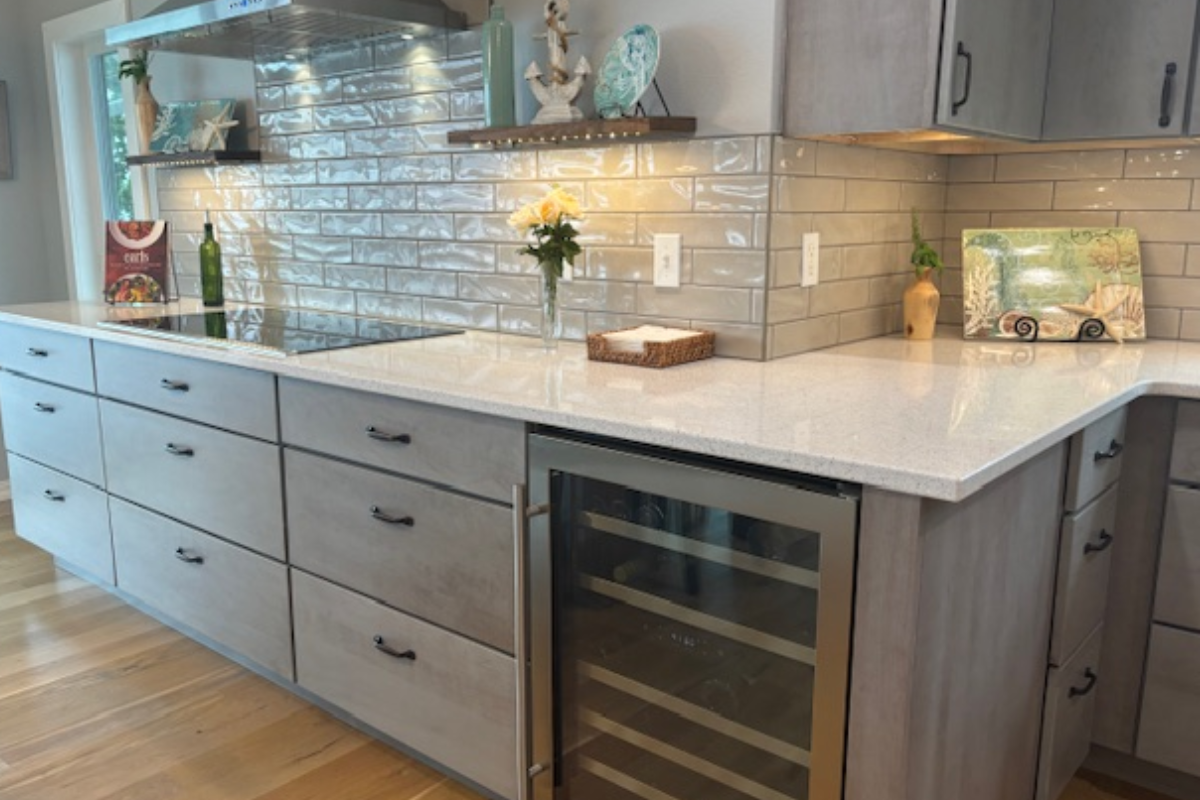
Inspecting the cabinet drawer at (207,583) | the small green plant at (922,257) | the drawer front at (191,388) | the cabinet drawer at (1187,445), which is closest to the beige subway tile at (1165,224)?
the small green plant at (922,257)

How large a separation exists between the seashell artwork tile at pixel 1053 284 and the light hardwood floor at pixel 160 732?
1.01 metres

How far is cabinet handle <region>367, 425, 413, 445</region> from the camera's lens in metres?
1.86

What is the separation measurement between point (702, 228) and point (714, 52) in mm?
359

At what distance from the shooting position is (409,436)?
6.08 ft

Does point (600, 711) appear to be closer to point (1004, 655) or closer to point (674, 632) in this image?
point (674, 632)

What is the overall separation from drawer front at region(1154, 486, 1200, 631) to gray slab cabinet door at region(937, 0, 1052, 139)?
812 millimetres

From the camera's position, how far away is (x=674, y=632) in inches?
62.5

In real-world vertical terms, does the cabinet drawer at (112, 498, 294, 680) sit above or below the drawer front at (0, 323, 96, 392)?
below

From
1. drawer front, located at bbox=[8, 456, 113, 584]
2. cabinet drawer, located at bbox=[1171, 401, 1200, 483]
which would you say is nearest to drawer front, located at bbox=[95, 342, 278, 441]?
drawer front, located at bbox=[8, 456, 113, 584]

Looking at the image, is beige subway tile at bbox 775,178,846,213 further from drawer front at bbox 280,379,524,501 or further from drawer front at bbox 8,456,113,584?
drawer front at bbox 8,456,113,584

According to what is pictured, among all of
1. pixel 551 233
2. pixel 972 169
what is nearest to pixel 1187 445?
pixel 972 169

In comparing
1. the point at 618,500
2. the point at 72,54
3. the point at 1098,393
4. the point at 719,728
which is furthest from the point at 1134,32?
the point at 72,54

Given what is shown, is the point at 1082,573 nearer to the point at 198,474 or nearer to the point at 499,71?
the point at 499,71

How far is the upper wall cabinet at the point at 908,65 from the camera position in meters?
1.74
